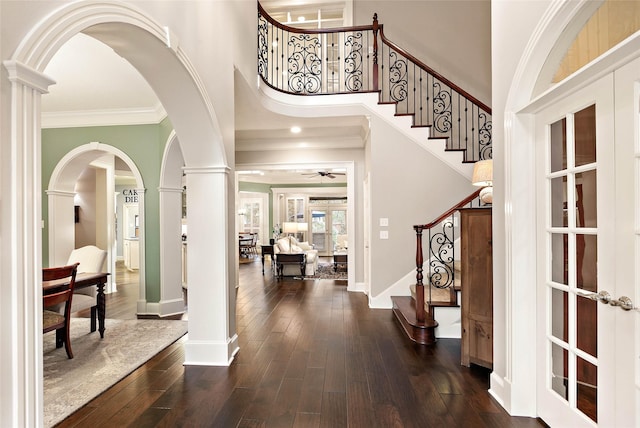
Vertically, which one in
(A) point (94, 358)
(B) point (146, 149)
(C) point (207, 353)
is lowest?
(A) point (94, 358)

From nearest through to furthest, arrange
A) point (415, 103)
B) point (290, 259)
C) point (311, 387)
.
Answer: point (311, 387)
point (415, 103)
point (290, 259)

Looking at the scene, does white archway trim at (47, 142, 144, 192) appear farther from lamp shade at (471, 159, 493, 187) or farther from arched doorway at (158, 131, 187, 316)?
lamp shade at (471, 159, 493, 187)

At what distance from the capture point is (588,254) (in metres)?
1.80

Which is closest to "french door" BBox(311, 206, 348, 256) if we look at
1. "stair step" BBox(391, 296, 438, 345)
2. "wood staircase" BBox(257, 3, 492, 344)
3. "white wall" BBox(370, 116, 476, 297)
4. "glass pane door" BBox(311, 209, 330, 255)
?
"glass pane door" BBox(311, 209, 330, 255)

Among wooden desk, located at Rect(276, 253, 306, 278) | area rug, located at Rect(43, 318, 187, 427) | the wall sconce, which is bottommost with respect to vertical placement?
area rug, located at Rect(43, 318, 187, 427)

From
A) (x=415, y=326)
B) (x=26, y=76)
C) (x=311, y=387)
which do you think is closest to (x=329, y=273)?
(x=415, y=326)

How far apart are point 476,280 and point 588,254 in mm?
1227

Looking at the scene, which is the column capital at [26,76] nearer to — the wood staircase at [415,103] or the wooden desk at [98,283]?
the wooden desk at [98,283]

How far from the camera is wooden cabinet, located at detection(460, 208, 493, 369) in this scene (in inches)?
115

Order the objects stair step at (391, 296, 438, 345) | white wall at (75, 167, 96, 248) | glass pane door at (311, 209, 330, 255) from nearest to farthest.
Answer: stair step at (391, 296, 438, 345)
white wall at (75, 167, 96, 248)
glass pane door at (311, 209, 330, 255)

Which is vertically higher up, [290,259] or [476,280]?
[476,280]

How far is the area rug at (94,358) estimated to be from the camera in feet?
8.10

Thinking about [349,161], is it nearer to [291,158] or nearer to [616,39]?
[291,158]

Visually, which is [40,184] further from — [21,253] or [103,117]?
[103,117]
